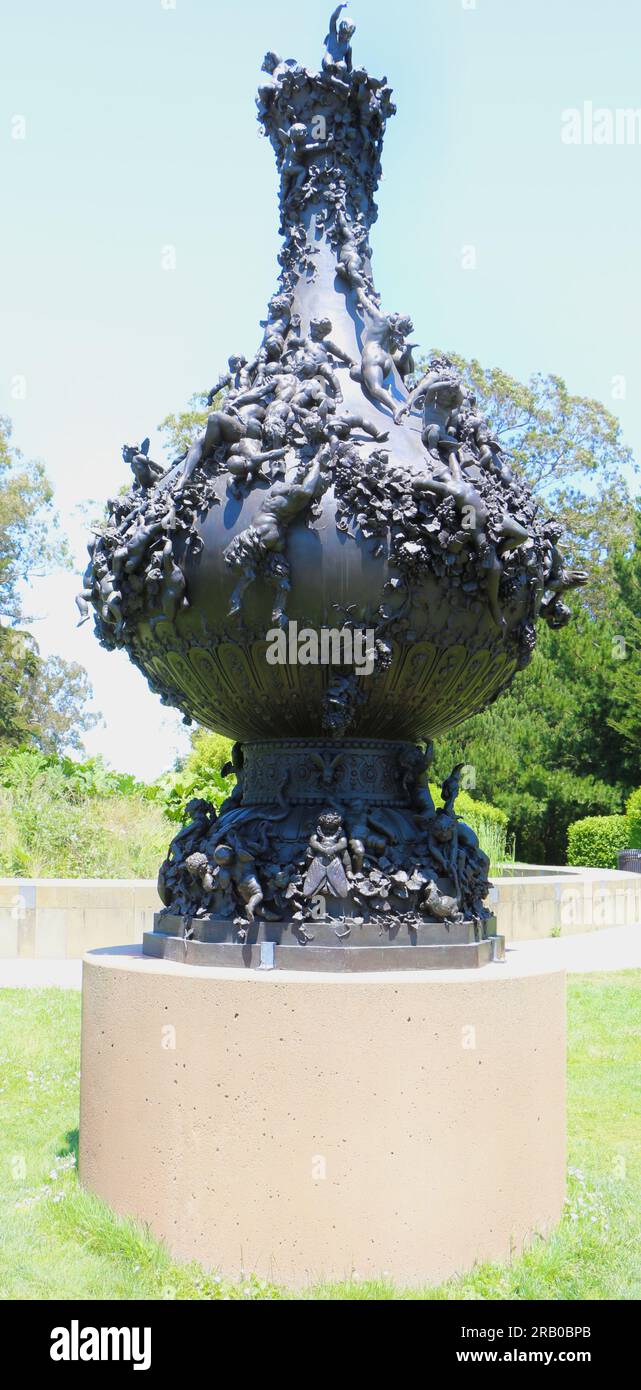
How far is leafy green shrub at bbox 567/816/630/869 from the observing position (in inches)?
880

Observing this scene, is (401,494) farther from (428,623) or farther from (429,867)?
(429,867)

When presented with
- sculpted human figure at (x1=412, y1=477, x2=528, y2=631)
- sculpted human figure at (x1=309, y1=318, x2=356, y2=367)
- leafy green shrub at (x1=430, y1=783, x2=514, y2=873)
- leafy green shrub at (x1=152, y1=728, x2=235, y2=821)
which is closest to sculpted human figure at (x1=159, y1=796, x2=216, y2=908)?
sculpted human figure at (x1=412, y1=477, x2=528, y2=631)

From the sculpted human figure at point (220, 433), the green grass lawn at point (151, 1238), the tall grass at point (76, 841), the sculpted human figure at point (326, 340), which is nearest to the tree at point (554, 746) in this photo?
the tall grass at point (76, 841)

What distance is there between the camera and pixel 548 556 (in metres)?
4.73

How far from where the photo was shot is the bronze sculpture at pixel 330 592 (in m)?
4.09

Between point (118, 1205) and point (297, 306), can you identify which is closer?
point (118, 1205)

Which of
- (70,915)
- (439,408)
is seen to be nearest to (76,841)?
(70,915)

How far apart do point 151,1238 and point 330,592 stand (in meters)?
2.28

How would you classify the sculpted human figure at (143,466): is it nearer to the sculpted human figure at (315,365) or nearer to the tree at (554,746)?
the sculpted human figure at (315,365)

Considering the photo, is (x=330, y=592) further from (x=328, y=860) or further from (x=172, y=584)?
(x=328, y=860)

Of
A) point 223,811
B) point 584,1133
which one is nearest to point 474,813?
point 584,1133

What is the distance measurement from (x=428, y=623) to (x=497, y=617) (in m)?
0.30

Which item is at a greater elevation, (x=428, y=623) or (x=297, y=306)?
(x=297, y=306)

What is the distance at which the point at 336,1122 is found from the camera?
3625 mm
